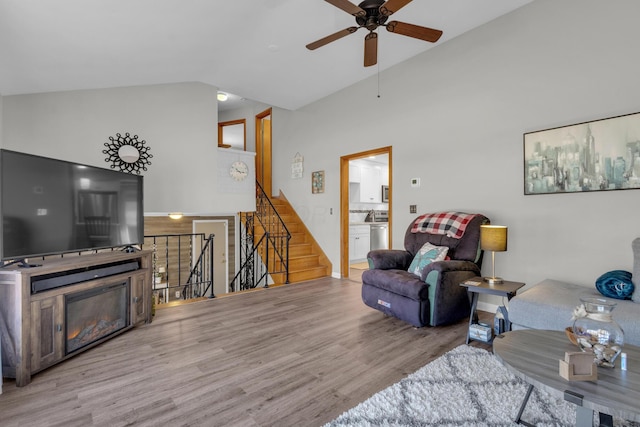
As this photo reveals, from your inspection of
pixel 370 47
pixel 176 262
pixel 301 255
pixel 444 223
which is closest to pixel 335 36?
pixel 370 47

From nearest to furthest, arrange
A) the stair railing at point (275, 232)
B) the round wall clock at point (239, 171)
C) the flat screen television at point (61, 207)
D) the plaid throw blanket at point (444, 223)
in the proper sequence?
the flat screen television at point (61, 207) → the plaid throw blanket at point (444, 223) → the stair railing at point (275, 232) → the round wall clock at point (239, 171)

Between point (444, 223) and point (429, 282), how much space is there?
2.94ft

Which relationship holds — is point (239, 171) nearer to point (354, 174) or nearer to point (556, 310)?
point (354, 174)

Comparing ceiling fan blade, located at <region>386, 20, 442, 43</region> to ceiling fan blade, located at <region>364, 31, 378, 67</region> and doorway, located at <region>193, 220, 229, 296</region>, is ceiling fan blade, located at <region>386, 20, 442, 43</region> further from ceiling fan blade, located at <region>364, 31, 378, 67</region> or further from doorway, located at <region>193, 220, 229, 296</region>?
doorway, located at <region>193, 220, 229, 296</region>

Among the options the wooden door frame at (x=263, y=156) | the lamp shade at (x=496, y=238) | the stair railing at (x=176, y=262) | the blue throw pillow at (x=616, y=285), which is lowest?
the stair railing at (x=176, y=262)

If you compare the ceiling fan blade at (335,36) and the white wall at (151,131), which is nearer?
the ceiling fan blade at (335,36)

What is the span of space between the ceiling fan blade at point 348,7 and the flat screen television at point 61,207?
2488mm

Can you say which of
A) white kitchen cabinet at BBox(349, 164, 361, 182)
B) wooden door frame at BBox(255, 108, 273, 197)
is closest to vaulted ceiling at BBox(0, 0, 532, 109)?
white kitchen cabinet at BBox(349, 164, 361, 182)

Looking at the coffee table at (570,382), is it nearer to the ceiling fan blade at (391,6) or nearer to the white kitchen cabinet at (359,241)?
the ceiling fan blade at (391,6)

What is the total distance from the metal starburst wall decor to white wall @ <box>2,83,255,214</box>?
0.07 m

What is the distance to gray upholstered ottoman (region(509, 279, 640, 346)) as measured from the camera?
185 cm

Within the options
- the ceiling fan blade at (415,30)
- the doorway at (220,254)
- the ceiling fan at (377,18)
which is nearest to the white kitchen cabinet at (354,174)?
the doorway at (220,254)

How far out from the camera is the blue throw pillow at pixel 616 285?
7.36 ft

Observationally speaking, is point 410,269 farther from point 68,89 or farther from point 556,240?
point 68,89
